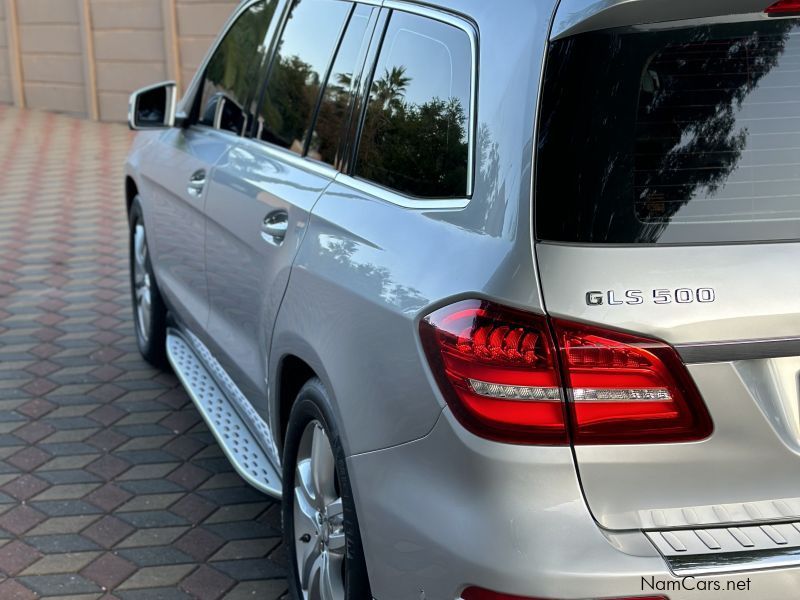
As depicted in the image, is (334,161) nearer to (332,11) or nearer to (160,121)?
(332,11)

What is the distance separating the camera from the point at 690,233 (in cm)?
213

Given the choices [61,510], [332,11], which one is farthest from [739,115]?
[61,510]

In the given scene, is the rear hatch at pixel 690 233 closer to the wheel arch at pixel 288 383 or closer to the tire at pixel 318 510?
the tire at pixel 318 510

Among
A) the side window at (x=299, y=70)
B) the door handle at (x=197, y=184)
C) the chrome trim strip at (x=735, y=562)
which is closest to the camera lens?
the chrome trim strip at (x=735, y=562)

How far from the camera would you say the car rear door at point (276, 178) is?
3.14 meters

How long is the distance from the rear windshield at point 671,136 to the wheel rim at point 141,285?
134 inches

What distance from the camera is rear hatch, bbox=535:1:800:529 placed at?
208 cm

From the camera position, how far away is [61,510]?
13.4 feet

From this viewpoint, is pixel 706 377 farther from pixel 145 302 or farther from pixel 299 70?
pixel 145 302

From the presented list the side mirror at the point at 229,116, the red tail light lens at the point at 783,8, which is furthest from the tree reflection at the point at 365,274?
the side mirror at the point at 229,116

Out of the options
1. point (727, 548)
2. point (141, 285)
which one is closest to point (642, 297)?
point (727, 548)

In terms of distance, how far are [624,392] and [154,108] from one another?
122 inches

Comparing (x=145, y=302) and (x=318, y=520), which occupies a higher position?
(x=318, y=520)

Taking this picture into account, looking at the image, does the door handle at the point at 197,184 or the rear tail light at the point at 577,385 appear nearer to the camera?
the rear tail light at the point at 577,385
